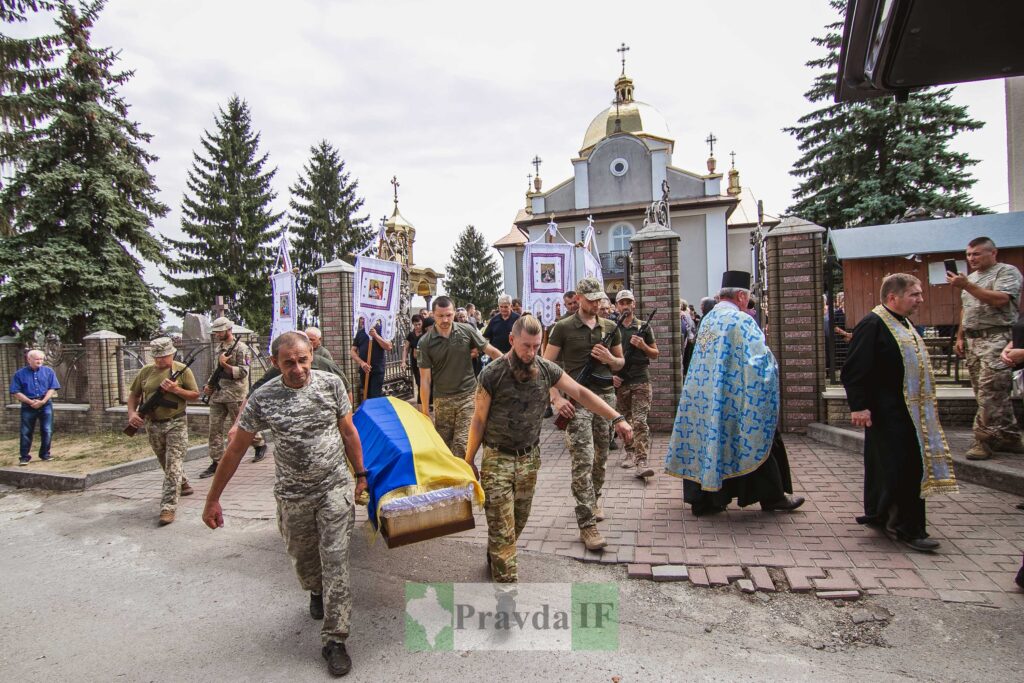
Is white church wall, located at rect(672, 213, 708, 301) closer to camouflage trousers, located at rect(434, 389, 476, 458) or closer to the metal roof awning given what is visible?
the metal roof awning

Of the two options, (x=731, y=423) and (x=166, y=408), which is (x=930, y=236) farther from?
(x=166, y=408)

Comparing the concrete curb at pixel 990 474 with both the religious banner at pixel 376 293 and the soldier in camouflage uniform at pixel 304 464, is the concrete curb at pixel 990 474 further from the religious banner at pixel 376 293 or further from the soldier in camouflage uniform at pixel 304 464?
the religious banner at pixel 376 293

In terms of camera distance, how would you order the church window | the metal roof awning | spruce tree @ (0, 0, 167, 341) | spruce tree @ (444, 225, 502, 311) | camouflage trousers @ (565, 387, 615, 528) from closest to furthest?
camouflage trousers @ (565, 387, 615, 528), the metal roof awning, spruce tree @ (0, 0, 167, 341), the church window, spruce tree @ (444, 225, 502, 311)

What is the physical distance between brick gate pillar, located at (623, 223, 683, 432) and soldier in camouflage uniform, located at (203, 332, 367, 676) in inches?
244

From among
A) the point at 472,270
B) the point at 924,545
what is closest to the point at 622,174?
the point at 472,270

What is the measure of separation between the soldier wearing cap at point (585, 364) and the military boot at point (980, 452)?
3734 mm

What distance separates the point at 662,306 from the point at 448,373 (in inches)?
164

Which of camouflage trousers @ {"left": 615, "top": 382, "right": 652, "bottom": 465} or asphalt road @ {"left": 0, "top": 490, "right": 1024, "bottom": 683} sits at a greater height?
camouflage trousers @ {"left": 615, "top": 382, "right": 652, "bottom": 465}

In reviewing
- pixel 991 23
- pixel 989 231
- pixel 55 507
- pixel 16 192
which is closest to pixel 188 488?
pixel 55 507

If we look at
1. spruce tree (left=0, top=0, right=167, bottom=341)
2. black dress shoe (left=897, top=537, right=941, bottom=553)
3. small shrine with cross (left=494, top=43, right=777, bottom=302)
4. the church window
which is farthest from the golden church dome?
black dress shoe (left=897, top=537, right=941, bottom=553)

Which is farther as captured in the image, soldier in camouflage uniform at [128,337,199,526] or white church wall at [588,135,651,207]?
white church wall at [588,135,651,207]

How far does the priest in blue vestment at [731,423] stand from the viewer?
483cm

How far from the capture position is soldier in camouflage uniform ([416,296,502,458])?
595cm

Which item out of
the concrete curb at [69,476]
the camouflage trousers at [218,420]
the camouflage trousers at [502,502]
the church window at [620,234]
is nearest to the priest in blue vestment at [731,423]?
the camouflage trousers at [502,502]
